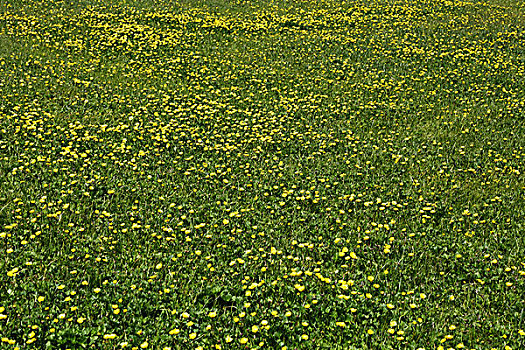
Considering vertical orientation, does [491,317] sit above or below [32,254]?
above

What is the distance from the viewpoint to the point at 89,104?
25.0 ft

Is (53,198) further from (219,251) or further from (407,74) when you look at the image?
(407,74)

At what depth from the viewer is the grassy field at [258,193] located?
3771 mm

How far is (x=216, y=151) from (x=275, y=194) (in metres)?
1.30

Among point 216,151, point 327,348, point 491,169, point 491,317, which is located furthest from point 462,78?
point 327,348

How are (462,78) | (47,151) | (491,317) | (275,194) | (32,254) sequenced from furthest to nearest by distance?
(462,78), (47,151), (275,194), (32,254), (491,317)

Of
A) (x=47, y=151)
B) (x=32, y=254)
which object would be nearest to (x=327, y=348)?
(x=32, y=254)

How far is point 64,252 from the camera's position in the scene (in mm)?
4383

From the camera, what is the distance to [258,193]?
5.56m

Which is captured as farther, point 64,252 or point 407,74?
point 407,74

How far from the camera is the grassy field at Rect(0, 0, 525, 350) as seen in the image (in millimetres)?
3771

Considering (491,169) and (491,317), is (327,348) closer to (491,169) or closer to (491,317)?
(491,317)

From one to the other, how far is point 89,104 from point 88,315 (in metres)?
4.78

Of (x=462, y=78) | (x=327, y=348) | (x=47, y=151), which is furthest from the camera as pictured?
(x=462, y=78)
